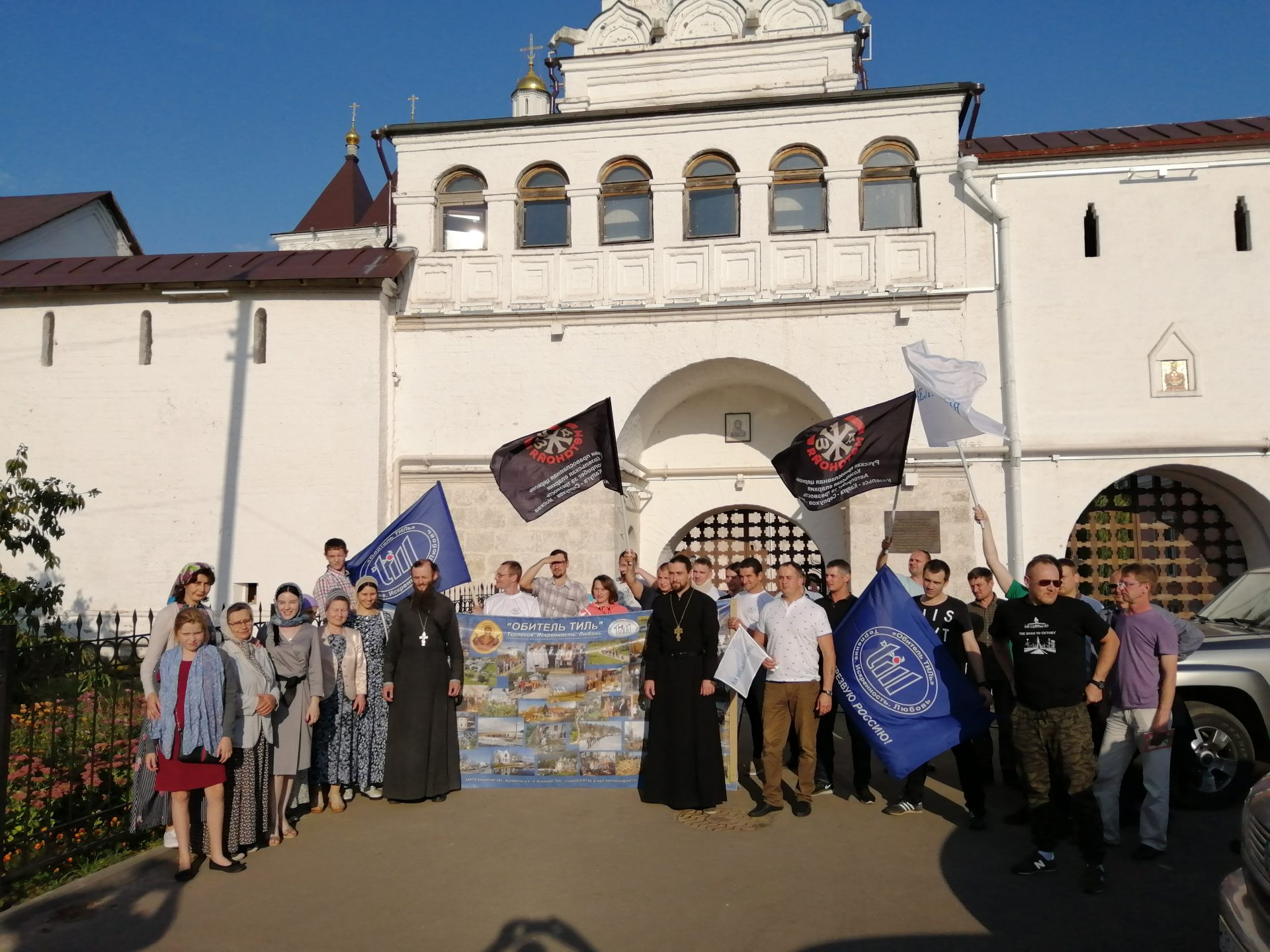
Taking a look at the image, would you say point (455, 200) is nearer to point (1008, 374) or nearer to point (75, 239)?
point (1008, 374)

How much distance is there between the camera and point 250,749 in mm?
6203

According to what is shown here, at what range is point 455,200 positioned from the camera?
1484cm

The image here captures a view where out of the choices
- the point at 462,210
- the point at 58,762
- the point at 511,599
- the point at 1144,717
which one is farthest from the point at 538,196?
the point at 1144,717

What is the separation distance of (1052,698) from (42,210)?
21960 mm

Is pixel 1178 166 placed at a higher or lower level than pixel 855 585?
higher

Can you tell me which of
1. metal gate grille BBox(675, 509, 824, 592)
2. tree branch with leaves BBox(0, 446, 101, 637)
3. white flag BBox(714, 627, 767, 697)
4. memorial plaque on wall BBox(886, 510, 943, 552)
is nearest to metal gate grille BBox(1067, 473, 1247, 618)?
memorial plaque on wall BBox(886, 510, 943, 552)

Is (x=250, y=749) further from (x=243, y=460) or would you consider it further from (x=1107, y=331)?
(x=1107, y=331)

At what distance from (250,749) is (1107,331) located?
12.3 meters

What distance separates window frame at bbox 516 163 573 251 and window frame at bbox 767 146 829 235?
122 inches

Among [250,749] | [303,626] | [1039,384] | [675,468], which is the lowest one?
[250,749]

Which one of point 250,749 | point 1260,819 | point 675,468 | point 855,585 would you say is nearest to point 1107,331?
point 855,585

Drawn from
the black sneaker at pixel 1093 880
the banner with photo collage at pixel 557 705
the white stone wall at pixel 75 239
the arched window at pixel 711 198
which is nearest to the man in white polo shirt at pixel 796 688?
the banner with photo collage at pixel 557 705

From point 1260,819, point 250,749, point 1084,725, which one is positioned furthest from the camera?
point 250,749

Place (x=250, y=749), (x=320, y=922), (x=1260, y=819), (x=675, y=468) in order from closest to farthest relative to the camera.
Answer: (x=1260, y=819)
(x=320, y=922)
(x=250, y=749)
(x=675, y=468)
